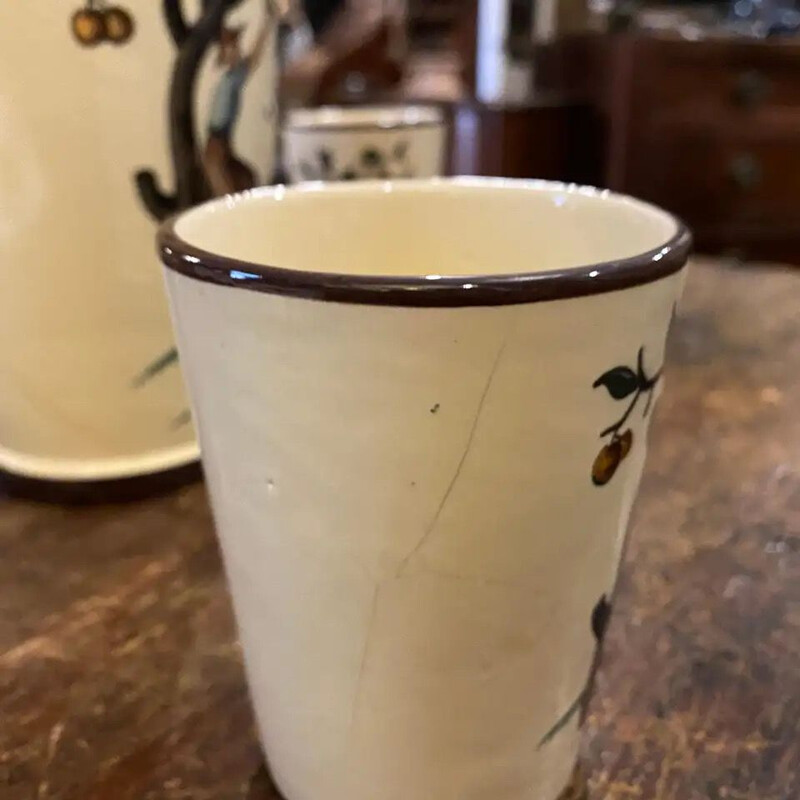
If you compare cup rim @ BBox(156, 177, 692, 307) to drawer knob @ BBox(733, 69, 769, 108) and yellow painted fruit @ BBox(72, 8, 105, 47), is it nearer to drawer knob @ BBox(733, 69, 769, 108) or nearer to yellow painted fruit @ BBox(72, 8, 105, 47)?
yellow painted fruit @ BBox(72, 8, 105, 47)

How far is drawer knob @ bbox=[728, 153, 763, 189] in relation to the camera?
137 cm

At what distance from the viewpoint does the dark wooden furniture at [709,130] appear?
4.29 feet

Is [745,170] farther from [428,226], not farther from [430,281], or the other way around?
[430,281]

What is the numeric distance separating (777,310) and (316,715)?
1.74 ft

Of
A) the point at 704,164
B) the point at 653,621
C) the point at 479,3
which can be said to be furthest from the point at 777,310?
the point at 479,3

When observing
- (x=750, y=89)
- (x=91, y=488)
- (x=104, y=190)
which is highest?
(x=104, y=190)

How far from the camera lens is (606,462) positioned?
22 cm

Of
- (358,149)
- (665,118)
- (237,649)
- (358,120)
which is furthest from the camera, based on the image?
(665,118)

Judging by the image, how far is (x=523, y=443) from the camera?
0.21 meters

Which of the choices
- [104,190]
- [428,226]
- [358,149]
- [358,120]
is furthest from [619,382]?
[358,120]

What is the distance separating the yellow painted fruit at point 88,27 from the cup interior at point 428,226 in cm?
12

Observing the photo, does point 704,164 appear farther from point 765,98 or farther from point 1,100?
point 1,100

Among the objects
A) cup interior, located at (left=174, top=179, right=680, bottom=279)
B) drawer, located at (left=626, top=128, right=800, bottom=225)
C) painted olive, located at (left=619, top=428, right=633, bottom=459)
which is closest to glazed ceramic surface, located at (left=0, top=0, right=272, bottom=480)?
cup interior, located at (left=174, top=179, right=680, bottom=279)

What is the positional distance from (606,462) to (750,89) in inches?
50.0
